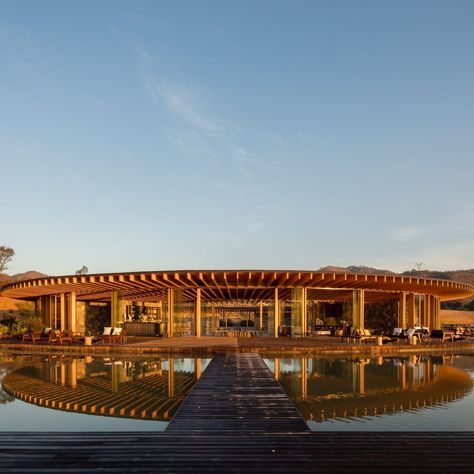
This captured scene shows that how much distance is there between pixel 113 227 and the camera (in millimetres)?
27109

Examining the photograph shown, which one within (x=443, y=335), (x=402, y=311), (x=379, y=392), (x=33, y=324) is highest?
(x=402, y=311)

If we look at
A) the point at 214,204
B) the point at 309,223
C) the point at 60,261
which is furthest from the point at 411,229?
the point at 60,261

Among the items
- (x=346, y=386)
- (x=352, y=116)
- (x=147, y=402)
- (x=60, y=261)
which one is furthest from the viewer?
(x=60, y=261)

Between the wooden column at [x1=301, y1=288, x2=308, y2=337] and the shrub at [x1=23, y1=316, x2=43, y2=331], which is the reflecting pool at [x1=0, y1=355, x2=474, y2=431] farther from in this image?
the shrub at [x1=23, y1=316, x2=43, y2=331]

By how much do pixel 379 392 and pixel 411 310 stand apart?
67.8 ft

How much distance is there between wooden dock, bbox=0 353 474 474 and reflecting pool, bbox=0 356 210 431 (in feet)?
5.81

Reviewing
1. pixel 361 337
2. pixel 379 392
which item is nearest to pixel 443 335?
pixel 361 337

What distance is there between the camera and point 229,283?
964 inches

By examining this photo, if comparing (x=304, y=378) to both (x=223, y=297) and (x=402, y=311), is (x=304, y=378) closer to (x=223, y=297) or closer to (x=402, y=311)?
(x=402, y=311)

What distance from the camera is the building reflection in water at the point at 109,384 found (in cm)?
830

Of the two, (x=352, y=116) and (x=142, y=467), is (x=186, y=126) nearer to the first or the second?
(x=352, y=116)

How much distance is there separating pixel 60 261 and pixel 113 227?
40.4 feet

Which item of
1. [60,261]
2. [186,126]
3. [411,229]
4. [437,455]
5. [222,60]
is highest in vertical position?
[222,60]

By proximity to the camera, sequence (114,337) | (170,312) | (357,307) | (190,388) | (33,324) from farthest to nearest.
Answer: (33,324), (357,307), (170,312), (114,337), (190,388)
